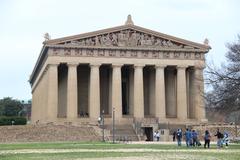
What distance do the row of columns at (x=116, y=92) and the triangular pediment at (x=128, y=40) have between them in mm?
2996

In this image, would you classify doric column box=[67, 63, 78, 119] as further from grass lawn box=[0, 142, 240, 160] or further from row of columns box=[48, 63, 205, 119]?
grass lawn box=[0, 142, 240, 160]

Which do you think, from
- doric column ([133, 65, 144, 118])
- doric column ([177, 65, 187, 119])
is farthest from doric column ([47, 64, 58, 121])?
doric column ([177, 65, 187, 119])

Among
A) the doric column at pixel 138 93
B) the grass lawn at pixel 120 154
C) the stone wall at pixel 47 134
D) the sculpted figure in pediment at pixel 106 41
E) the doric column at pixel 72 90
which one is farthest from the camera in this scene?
the doric column at pixel 138 93

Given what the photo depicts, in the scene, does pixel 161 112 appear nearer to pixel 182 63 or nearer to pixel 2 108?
pixel 182 63

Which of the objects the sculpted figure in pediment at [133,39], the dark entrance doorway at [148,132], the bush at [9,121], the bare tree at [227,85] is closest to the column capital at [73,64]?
the sculpted figure in pediment at [133,39]

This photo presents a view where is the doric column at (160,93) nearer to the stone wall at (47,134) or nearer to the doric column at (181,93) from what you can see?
the doric column at (181,93)

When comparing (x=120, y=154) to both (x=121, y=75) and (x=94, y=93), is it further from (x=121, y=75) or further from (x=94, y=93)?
(x=121, y=75)

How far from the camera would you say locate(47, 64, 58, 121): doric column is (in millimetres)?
69875

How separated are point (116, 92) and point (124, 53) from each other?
561 cm

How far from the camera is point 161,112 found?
2849 inches

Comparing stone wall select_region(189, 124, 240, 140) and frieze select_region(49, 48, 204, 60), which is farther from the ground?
frieze select_region(49, 48, 204, 60)

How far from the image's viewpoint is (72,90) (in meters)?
70.4

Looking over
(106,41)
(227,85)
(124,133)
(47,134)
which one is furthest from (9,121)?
(227,85)

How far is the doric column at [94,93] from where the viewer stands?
70.4 m
